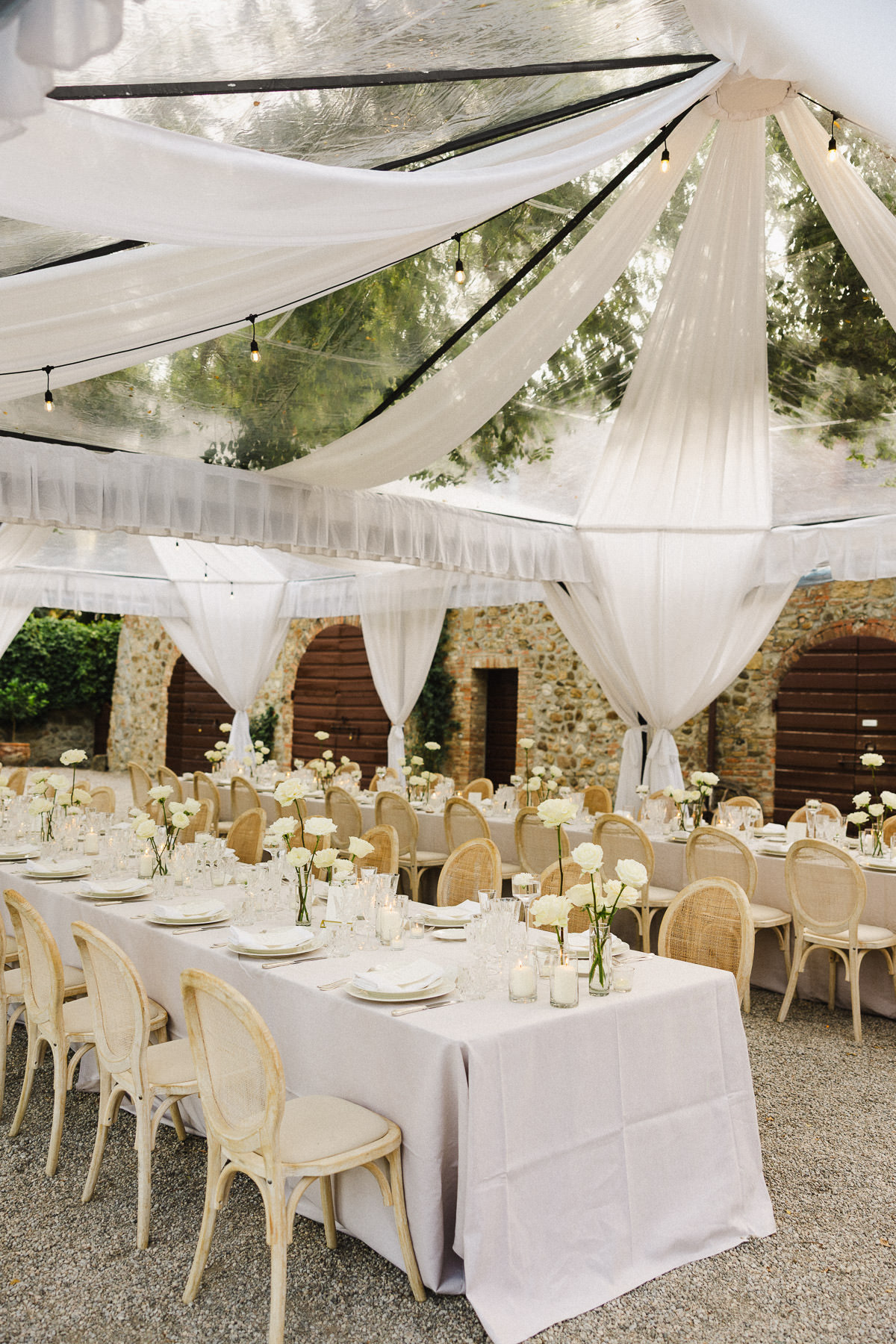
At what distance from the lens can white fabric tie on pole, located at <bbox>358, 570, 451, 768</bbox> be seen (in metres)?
9.33

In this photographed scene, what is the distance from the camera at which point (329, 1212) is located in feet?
10.1

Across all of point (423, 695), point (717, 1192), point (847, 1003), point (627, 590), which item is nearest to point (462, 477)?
point (627, 590)

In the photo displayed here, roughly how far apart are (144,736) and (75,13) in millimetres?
16629

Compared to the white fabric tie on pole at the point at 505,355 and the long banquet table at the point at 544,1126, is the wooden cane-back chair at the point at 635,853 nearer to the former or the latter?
the white fabric tie on pole at the point at 505,355

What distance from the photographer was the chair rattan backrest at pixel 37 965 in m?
3.62

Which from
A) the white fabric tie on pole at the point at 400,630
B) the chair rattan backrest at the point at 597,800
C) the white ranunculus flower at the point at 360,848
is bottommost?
the chair rattan backrest at the point at 597,800

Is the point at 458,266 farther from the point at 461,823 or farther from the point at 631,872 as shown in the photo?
the point at 461,823

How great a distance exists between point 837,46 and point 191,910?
3.54 meters

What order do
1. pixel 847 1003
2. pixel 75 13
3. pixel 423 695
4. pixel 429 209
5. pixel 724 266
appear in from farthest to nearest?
pixel 423 695 < pixel 847 1003 < pixel 724 266 < pixel 429 209 < pixel 75 13

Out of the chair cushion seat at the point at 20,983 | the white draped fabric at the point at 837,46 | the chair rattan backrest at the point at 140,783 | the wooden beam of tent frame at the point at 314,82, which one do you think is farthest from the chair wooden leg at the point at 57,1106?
the chair rattan backrest at the point at 140,783

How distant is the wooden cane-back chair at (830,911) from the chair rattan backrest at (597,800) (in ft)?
9.87

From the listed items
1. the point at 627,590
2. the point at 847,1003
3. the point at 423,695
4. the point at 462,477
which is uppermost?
the point at 462,477

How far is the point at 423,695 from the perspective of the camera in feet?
42.8

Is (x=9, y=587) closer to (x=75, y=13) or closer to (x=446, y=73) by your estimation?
(x=446, y=73)
